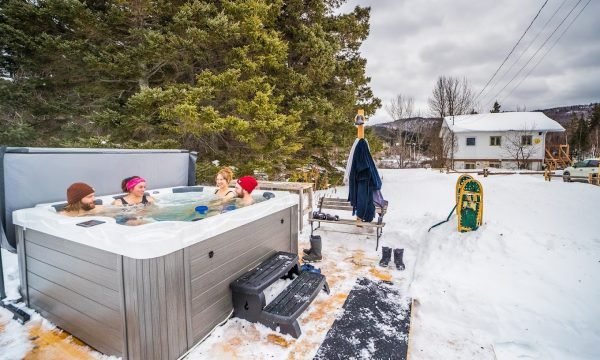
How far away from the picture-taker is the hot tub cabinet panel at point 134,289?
1.99m

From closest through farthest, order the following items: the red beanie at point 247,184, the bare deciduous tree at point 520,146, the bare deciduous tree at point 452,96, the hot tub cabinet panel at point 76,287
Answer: the hot tub cabinet panel at point 76,287 → the red beanie at point 247,184 → the bare deciduous tree at point 520,146 → the bare deciduous tree at point 452,96

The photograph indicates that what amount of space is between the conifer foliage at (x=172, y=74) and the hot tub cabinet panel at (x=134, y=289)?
4163 millimetres

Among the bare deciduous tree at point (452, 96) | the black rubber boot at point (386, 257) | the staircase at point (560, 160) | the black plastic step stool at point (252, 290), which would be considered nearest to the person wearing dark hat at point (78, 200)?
the black plastic step stool at point (252, 290)

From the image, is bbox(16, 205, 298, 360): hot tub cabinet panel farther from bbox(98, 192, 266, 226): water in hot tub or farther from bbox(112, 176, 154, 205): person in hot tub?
bbox(112, 176, 154, 205): person in hot tub

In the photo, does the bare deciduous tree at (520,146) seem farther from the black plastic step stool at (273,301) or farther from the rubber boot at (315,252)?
the black plastic step stool at (273,301)

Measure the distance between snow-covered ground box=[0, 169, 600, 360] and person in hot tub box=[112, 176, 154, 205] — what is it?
4.90 ft

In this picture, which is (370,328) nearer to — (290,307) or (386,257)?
(290,307)

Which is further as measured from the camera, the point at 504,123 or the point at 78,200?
the point at 504,123

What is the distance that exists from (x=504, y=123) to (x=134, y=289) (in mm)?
28704

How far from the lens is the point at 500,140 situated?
901 inches

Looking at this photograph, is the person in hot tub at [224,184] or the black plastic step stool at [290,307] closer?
the black plastic step stool at [290,307]

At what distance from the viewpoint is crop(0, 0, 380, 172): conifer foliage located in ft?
21.7

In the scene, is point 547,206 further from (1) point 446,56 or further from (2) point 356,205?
(1) point 446,56

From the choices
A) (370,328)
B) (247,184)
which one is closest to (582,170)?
(370,328)
